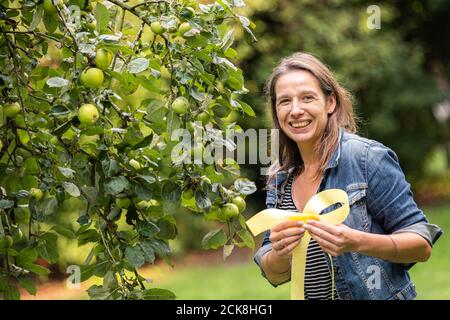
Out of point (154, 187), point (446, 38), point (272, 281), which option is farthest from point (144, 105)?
point (446, 38)

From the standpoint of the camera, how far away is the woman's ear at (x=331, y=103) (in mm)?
2353

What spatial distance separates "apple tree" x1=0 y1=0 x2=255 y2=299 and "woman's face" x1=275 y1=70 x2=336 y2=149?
167 mm

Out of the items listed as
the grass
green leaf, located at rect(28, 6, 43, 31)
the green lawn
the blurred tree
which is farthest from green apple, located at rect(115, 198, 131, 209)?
the blurred tree

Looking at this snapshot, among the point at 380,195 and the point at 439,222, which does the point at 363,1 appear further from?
the point at 380,195

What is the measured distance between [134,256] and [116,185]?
20 cm

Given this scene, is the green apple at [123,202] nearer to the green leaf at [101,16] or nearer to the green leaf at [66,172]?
the green leaf at [66,172]

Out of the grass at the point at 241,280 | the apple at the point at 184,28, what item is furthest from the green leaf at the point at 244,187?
the grass at the point at 241,280

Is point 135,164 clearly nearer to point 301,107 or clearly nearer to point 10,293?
point 301,107

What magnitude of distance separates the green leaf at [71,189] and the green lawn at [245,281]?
167 inches

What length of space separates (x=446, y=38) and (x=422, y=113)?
3.95 ft

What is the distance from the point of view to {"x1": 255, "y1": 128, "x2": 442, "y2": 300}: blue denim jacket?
6.86 feet

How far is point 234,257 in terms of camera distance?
33.4 ft

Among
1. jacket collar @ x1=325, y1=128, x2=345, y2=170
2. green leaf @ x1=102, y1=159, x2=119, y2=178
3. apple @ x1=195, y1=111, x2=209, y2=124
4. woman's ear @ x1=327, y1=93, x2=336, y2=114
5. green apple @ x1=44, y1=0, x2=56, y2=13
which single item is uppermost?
green apple @ x1=44, y1=0, x2=56, y2=13

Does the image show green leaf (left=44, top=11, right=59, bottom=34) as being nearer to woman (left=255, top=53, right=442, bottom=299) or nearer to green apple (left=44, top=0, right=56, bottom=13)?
green apple (left=44, top=0, right=56, bottom=13)
